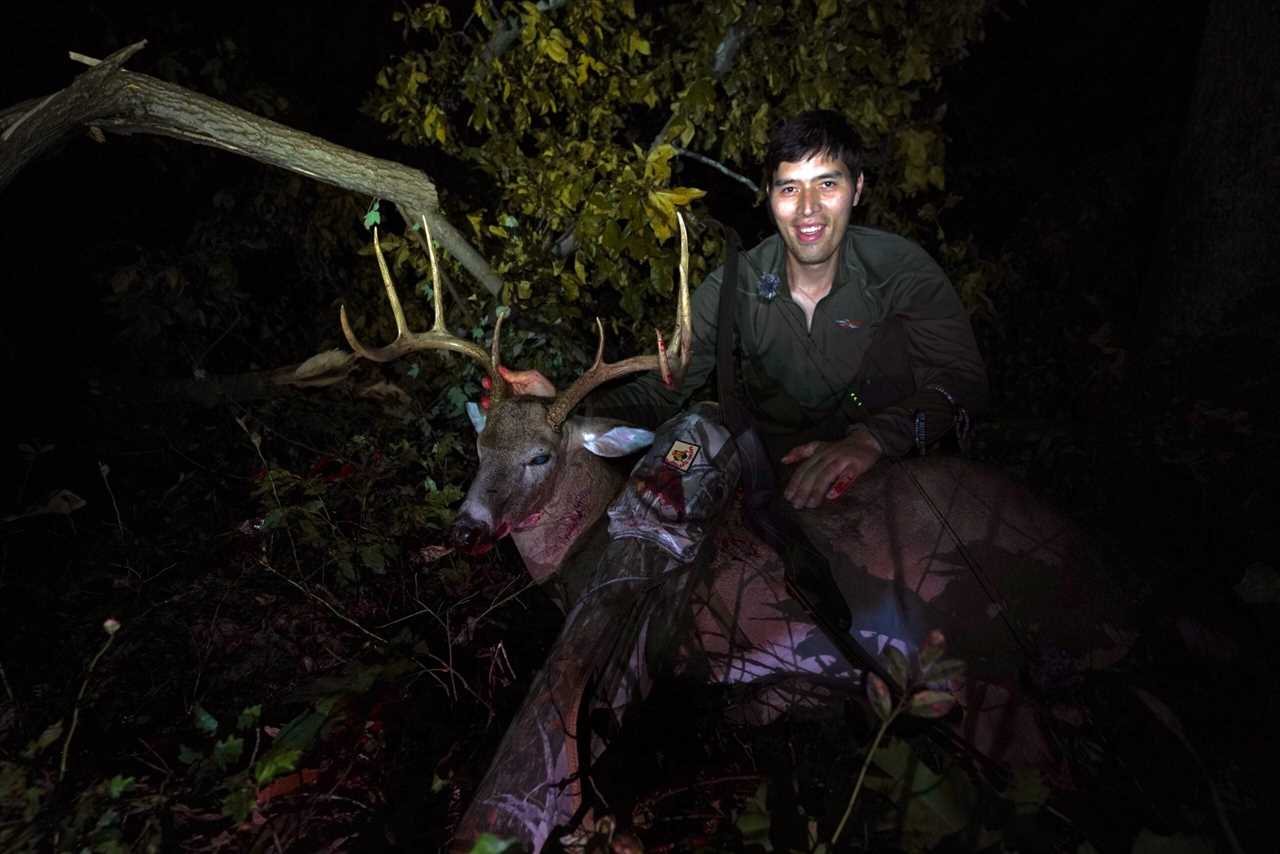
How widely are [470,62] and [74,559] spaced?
11.0ft

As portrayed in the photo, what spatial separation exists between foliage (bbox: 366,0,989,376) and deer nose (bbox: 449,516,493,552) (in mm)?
1586

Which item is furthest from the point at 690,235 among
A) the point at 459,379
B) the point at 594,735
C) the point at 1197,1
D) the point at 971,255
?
the point at 1197,1

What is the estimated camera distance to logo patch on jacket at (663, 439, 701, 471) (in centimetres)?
251

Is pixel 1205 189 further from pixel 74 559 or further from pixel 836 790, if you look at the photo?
pixel 74 559

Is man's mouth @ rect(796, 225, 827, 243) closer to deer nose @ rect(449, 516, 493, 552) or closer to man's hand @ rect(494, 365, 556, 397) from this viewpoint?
man's hand @ rect(494, 365, 556, 397)

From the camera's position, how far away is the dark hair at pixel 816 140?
313 centimetres

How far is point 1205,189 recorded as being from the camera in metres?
4.97

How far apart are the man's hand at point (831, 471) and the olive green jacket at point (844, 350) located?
21 cm

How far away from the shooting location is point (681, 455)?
254cm

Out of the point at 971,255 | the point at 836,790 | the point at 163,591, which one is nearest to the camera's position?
the point at 836,790

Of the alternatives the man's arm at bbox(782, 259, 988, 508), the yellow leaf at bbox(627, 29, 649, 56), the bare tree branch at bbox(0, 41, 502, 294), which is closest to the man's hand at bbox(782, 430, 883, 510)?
the man's arm at bbox(782, 259, 988, 508)

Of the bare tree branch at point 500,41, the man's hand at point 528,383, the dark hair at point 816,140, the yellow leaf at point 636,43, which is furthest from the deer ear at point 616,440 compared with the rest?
the bare tree branch at point 500,41

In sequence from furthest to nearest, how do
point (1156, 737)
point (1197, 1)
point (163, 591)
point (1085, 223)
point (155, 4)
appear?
point (1197, 1) → point (1085, 223) → point (155, 4) → point (163, 591) → point (1156, 737)

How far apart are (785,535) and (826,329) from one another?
1191mm
